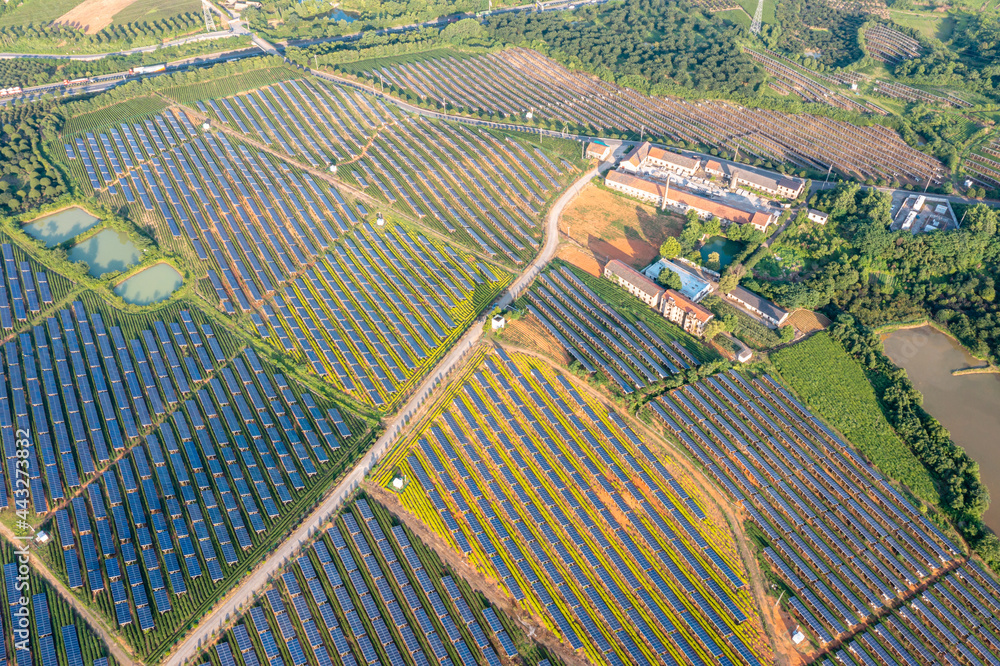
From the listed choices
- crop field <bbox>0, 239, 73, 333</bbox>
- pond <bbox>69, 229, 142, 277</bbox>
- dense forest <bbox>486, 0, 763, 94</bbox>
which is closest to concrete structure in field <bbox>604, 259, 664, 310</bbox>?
dense forest <bbox>486, 0, 763, 94</bbox>

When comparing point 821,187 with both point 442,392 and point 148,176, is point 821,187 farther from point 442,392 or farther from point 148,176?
point 148,176

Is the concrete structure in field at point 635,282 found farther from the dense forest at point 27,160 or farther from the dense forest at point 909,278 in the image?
the dense forest at point 27,160

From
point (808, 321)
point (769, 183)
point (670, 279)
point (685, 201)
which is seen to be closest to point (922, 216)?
point (769, 183)

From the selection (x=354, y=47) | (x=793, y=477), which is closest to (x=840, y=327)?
(x=793, y=477)

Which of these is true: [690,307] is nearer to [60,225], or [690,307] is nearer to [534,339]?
[534,339]

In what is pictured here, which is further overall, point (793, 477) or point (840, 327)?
point (840, 327)
